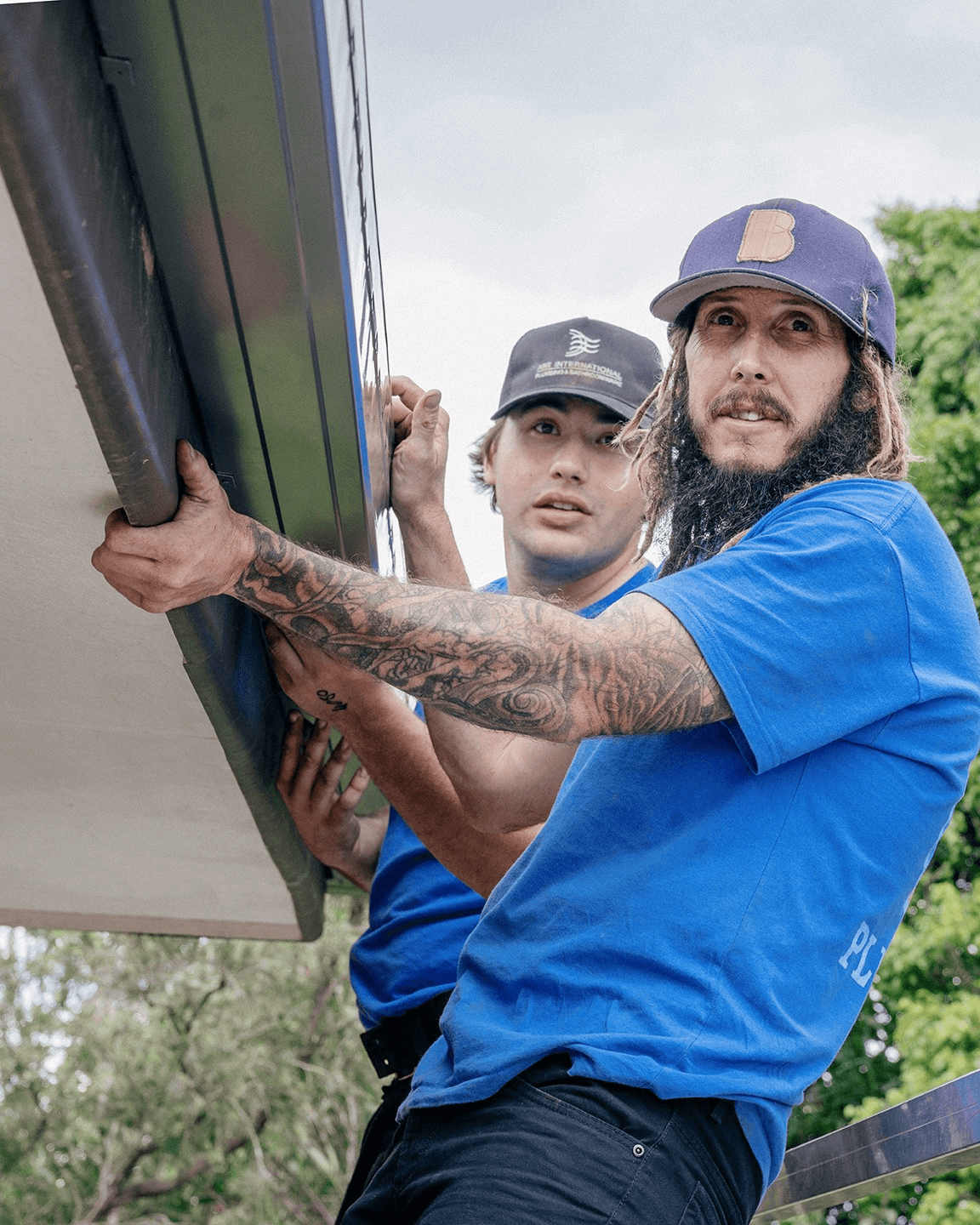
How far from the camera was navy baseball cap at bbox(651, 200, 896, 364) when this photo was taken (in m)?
1.94

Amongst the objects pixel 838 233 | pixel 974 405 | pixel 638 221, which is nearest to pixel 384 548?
pixel 838 233

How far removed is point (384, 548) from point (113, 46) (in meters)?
1.18

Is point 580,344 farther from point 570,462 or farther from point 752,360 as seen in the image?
point 752,360

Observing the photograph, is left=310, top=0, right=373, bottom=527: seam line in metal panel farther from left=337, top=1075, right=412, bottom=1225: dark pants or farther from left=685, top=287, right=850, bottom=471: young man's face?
left=337, top=1075, right=412, bottom=1225: dark pants

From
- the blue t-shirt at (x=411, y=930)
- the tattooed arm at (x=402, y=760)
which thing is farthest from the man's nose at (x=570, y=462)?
the tattooed arm at (x=402, y=760)

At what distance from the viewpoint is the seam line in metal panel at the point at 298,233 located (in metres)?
1.27

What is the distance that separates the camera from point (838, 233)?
1989 mm

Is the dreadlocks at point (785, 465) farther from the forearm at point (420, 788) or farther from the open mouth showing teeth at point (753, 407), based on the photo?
the forearm at point (420, 788)

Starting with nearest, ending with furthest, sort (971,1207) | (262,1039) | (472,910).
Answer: (472,910), (971,1207), (262,1039)

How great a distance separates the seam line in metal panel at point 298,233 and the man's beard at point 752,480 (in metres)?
0.56

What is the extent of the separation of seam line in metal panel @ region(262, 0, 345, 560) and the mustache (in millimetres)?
620

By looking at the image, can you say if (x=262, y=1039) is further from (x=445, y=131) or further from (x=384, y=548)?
(x=445, y=131)

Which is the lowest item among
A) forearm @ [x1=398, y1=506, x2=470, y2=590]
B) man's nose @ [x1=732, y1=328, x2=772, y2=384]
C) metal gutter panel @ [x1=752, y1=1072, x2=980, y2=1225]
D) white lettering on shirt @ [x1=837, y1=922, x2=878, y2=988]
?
metal gutter panel @ [x1=752, y1=1072, x2=980, y2=1225]

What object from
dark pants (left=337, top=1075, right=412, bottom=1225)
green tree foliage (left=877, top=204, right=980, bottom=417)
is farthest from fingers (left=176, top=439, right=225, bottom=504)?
green tree foliage (left=877, top=204, right=980, bottom=417)
